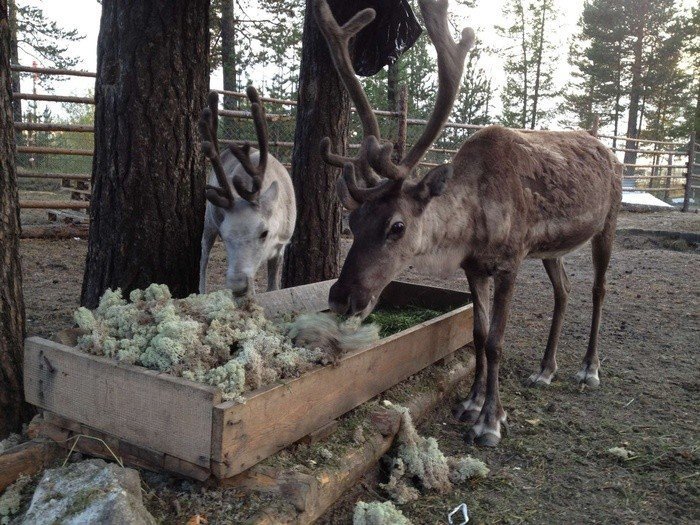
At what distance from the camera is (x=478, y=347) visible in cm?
357

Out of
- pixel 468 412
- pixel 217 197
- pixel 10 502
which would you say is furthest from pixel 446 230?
pixel 10 502

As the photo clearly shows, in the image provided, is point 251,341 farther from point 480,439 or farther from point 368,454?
point 480,439

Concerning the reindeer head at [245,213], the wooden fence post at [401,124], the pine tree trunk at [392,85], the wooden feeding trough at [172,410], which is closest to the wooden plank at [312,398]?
the wooden feeding trough at [172,410]

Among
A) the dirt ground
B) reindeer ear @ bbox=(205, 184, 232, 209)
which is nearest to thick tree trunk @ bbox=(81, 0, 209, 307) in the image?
reindeer ear @ bbox=(205, 184, 232, 209)

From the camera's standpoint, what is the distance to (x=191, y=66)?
3279 mm

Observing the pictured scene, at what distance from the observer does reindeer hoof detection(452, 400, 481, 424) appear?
341cm

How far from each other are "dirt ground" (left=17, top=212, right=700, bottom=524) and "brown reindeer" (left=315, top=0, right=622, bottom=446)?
210 millimetres

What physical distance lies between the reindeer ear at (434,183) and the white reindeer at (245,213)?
1.18 meters

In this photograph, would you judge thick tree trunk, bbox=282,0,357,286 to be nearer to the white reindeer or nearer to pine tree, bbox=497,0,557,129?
the white reindeer

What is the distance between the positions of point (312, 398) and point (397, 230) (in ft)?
3.25

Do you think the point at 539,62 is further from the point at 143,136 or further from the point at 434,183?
the point at 143,136

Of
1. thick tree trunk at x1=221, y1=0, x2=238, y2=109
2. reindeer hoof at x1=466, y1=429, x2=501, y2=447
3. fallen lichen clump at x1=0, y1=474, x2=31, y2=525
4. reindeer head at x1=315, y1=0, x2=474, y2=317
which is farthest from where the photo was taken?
thick tree trunk at x1=221, y1=0, x2=238, y2=109

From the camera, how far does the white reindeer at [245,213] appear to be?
3.57 meters

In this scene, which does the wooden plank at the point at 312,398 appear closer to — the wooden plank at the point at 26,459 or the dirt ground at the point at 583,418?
the dirt ground at the point at 583,418
